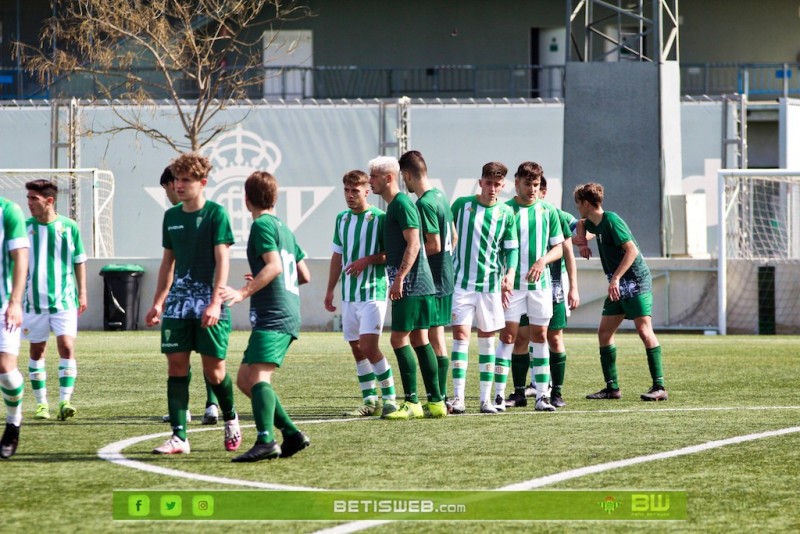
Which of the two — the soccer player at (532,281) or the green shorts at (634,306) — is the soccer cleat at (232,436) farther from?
the green shorts at (634,306)

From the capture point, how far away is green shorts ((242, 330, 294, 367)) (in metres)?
7.33

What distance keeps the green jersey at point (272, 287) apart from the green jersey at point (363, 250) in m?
2.05

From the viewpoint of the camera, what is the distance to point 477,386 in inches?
486

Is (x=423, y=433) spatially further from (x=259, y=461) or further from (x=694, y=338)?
(x=694, y=338)

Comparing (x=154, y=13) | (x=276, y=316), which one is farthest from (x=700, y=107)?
(x=276, y=316)

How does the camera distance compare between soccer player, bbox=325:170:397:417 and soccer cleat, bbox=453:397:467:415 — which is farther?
soccer cleat, bbox=453:397:467:415

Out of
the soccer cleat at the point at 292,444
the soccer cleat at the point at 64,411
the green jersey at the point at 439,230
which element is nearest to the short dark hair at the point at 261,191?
the soccer cleat at the point at 292,444

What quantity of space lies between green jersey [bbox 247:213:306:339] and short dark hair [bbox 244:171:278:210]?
0.08m

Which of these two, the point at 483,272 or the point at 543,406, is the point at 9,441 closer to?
the point at 483,272

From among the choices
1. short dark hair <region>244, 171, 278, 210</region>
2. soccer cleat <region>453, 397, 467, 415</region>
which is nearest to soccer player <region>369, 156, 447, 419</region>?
soccer cleat <region>453, 397, 467, 415</region>

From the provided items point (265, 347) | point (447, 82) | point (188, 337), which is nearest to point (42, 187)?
point (188, 337)

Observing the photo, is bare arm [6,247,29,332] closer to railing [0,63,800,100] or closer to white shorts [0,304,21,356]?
white shorts [0,304,21,356]

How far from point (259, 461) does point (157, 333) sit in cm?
1381

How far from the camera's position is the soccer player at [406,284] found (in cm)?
913
